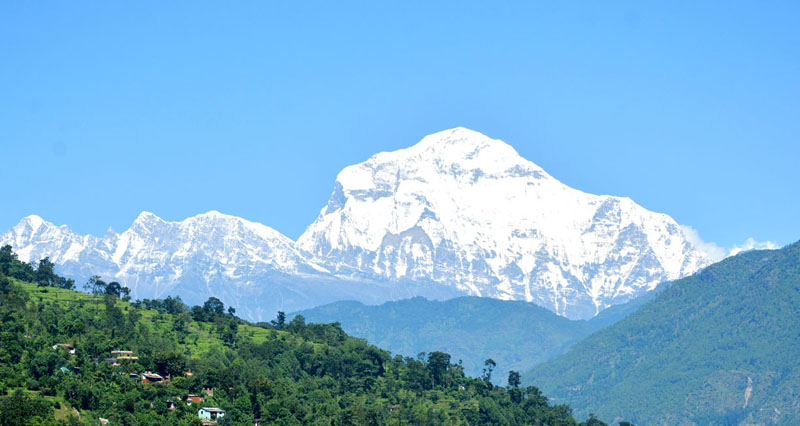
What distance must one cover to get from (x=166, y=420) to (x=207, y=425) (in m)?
7.79

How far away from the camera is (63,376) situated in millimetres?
198125

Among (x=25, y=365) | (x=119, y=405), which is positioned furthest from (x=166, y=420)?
(x=25, y=365)

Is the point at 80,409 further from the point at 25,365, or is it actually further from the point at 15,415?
the point at 15,415

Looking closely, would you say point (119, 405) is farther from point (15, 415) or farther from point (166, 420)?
point (15, 415)

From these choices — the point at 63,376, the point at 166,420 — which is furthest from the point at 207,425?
the point at 63,376

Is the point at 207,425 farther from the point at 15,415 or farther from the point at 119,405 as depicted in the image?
the point at 15,415

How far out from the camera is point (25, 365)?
19938 cm

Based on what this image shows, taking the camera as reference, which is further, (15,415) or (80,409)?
(80,409)

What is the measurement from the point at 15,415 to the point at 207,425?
42.2 m

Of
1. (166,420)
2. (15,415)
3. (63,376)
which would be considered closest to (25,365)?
(63,376)

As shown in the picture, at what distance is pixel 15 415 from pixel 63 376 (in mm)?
36915

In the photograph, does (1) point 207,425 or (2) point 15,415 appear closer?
(2) point 15,415

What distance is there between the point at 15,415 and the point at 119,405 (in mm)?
32594

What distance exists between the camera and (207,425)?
652ft
